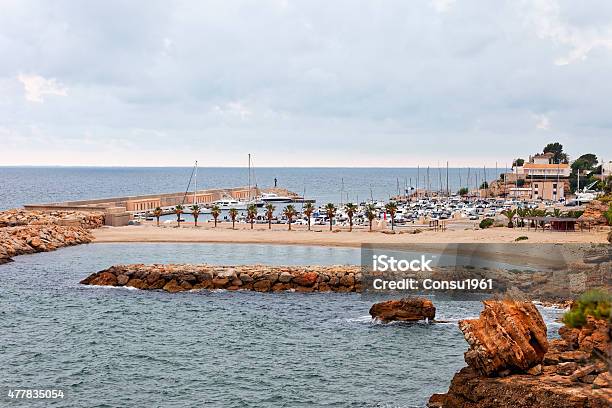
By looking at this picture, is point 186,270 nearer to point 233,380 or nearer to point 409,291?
point 409,291

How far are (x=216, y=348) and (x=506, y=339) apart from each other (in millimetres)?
15928

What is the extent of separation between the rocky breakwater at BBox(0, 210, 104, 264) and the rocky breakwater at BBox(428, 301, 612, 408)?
5041 centimetres

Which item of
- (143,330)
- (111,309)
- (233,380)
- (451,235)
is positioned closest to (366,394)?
(233,380)

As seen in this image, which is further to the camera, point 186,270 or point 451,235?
point 451,235

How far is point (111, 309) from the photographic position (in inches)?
1766

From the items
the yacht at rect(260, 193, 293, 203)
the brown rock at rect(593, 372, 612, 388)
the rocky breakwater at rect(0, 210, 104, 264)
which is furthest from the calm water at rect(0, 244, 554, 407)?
the yacht at rect(260, 193, 293, 203)

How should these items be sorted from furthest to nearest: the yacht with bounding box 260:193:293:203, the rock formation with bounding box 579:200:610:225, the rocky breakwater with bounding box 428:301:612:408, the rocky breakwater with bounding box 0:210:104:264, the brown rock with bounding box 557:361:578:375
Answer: the yacht with bounding box 260:193:293:203 < the rock formation with bounding box 579:200:610:225 < the rocky breakwater with bounding box 0:210:104:264 < the brown rock with bounding box 557:361:578:375 < the rocky breakwater with bounding box 428:301:612:408

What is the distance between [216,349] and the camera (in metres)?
36.0

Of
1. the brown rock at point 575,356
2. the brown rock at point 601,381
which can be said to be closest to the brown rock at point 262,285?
the brown rock at point 575,356

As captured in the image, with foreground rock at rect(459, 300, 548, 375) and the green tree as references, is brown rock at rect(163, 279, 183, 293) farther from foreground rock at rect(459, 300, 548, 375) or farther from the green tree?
the green tree

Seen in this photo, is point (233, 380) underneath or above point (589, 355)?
underneath

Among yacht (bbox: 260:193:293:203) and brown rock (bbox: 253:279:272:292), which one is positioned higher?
yacht (bbox: 260:193:293:203)

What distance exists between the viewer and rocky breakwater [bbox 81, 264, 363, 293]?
2048 inches

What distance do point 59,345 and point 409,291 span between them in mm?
24839
